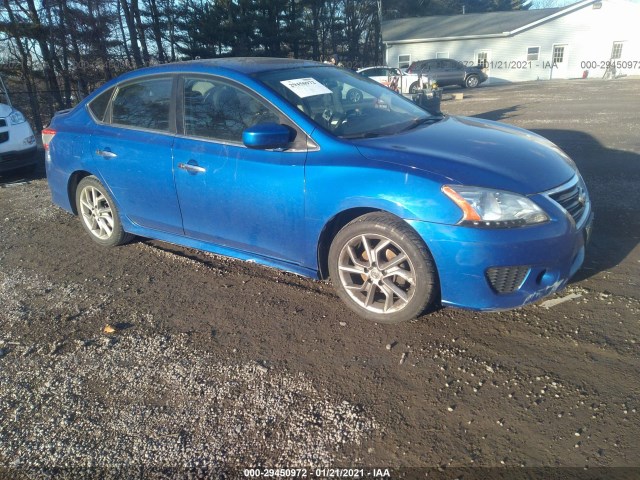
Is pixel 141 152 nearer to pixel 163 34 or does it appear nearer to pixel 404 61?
pixel 163 34

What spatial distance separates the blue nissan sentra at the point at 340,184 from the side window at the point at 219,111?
0.03 ft

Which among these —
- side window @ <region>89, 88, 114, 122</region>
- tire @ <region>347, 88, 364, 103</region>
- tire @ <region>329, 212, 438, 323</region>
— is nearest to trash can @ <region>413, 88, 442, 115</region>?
tire @ <region>347, 88, 364, 103</region>

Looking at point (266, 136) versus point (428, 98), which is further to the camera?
point (428, 98)

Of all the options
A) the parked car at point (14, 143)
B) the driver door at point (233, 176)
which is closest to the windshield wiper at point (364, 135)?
the driver door at point (233, 176)

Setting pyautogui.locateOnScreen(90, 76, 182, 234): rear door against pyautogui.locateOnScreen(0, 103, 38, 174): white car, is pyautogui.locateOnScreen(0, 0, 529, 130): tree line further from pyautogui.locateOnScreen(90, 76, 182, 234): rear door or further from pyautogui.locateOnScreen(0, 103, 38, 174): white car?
pyautogui.locateOnScreen(90, 76, 182, 234): rear door

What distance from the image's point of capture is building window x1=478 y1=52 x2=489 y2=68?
111 feet

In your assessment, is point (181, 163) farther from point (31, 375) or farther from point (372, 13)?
point (372, 13)

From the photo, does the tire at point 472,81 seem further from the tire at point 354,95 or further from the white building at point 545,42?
the tire at point 354,95

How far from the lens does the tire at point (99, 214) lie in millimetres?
4578

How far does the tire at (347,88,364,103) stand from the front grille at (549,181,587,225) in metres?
1.68

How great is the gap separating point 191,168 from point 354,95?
56.0 inches

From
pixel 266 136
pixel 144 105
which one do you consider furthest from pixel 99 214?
pixel 266 136

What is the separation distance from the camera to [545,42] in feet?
108

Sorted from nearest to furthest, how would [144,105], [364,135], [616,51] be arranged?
[364,135] < [144,105] < [616,51]
